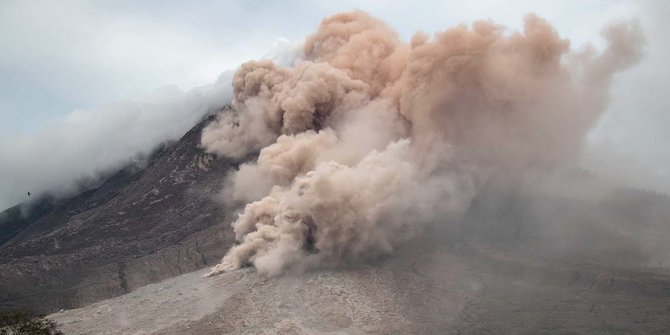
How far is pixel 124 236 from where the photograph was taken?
4494 centimetres

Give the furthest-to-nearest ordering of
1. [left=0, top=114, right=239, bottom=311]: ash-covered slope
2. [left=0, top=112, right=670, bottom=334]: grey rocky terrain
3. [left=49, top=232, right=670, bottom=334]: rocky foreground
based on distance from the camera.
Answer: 1. [left=0, top=114, right=239, bottom=311]: ash-covered slope
2. [left=0, top=112, right=670, bottom=334]: grey rocky terrain
3. [left=49, top=232, right=670, bottom=334]: rocky foreground

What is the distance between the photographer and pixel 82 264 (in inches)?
1607

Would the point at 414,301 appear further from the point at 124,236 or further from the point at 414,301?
the point at 124,236

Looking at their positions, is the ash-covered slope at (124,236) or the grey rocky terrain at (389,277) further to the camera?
the ash-covered slope at (124,236)


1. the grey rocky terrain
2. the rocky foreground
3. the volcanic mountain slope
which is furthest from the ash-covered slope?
the volcanic mountain slope

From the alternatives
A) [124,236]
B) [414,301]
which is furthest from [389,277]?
[124,236]

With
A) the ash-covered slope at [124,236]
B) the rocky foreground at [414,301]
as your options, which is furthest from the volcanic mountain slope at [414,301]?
the ash-covered slope at [124,236]

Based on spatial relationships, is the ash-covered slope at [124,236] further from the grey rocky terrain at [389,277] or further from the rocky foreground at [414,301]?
the rocky foreground at [414,301]

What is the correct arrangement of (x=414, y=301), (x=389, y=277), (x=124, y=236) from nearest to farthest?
(x=414, y=301)
(x=389, y=277)
(x=124, y=236)

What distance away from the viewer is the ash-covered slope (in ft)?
122

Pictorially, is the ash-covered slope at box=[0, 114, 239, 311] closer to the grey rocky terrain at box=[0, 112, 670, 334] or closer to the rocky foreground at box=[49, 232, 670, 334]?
the grey rocky terrain at box=[0, 112, 670, 334]

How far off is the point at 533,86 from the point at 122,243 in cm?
3088

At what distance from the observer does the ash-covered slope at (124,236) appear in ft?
122

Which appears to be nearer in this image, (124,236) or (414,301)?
(414,301)
